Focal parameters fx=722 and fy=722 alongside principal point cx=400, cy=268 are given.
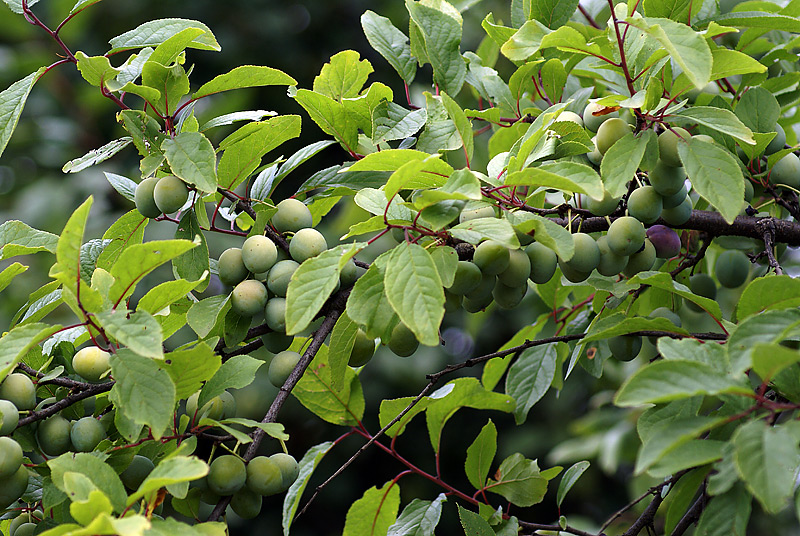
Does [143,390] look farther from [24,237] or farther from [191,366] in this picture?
[24,237]

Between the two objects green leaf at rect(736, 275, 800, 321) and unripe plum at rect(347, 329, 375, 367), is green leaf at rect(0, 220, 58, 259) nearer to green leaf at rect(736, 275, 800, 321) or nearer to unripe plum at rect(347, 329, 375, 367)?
unripe plum at rect(347, 329, 375, 367)

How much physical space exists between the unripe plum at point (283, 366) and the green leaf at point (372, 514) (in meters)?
0.18

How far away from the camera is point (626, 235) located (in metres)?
0.77

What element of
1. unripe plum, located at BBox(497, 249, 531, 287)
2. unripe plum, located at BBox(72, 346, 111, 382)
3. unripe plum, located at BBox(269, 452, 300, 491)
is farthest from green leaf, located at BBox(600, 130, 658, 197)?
unripe plum, located at BBox(72, 346, 111, 382)

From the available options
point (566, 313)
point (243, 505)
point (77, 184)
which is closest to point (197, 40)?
point (243, 505)

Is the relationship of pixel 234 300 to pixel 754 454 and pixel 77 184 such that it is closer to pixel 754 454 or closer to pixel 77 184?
pixel 754 454

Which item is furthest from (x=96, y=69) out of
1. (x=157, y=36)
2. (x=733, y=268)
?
(x=733, y=268)

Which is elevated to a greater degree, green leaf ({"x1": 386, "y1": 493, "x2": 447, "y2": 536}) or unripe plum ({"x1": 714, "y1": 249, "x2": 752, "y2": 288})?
unripe plum ({"x1": 714, "y1": 249, "x2": 752, "y2": 288})

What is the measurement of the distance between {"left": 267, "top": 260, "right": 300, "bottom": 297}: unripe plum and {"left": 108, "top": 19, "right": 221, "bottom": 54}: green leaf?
0.83 feet

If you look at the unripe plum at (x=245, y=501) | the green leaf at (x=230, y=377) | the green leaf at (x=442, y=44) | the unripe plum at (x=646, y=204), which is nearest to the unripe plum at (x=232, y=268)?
the green leaf at (x=230, y=377)

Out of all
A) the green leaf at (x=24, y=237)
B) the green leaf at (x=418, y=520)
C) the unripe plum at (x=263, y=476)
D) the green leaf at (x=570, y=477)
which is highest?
the green leaf at (x=24, y=237)

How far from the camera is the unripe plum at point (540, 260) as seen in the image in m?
0.76

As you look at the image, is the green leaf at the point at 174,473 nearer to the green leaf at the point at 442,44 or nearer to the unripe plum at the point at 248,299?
the unripe plum at the point at 248,299

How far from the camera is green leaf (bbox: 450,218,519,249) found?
61 cm
